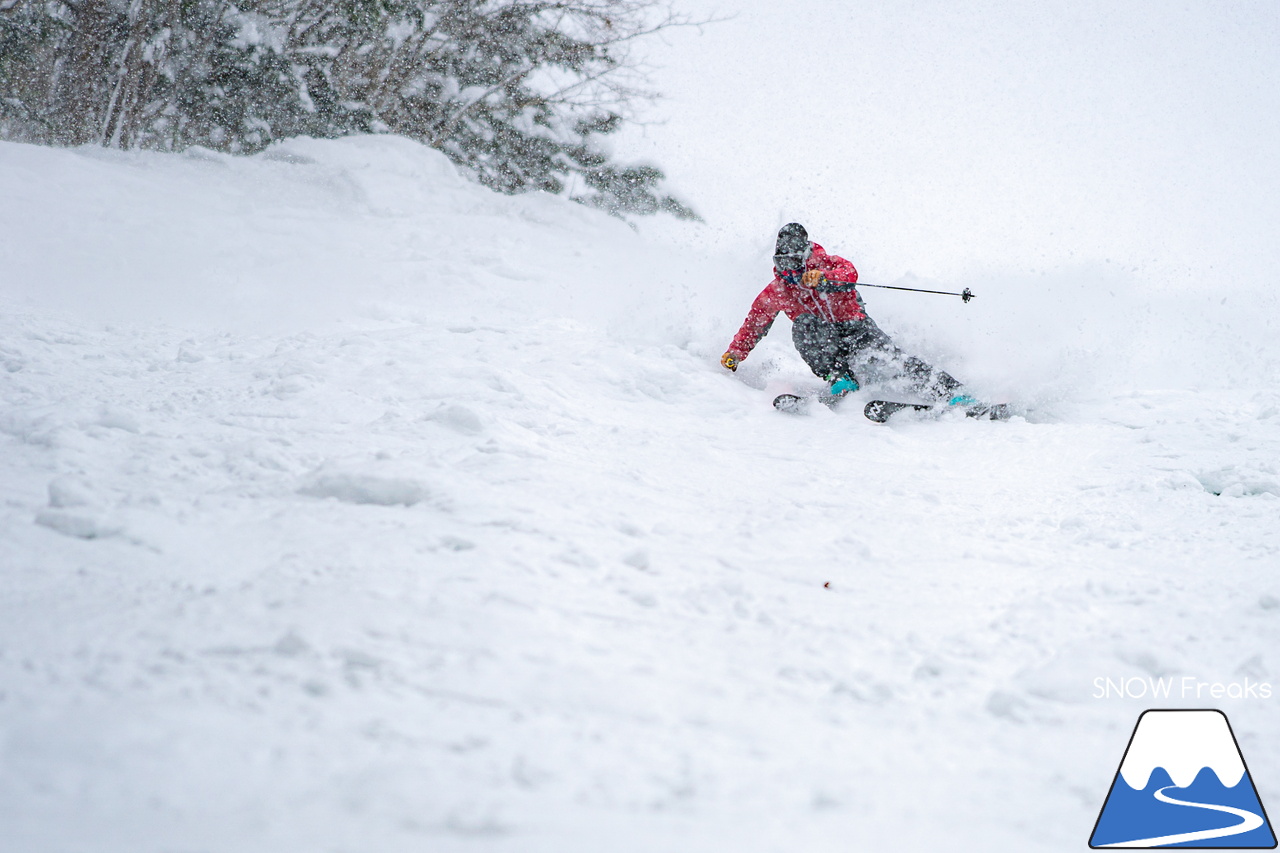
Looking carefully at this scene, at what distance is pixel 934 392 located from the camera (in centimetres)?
523

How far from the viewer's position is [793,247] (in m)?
5.54

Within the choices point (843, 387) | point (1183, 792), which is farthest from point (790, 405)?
point (1183, 792)

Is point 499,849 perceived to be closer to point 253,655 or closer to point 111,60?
point 253,655

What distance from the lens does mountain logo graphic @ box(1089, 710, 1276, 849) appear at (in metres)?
1.44

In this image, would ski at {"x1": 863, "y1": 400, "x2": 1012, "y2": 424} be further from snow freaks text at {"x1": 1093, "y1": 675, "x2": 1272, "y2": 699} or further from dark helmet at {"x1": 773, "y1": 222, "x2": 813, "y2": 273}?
snow freaks text at {"x1": 1093, "y1": 675, "x2": 1272, "y2": 699}

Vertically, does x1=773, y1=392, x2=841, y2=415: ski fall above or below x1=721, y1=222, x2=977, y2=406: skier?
below

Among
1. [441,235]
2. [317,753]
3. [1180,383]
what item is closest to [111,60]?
[441,235]

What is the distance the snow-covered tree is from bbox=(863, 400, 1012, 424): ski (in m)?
10.2

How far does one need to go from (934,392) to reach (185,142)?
12.7 meters

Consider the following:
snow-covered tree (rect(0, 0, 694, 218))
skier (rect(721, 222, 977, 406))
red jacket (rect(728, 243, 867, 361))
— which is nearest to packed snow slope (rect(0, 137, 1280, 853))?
skier (rect(721, 222, 977, 406))

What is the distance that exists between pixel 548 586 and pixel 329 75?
12347 mm

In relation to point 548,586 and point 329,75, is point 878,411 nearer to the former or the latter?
point 548,586

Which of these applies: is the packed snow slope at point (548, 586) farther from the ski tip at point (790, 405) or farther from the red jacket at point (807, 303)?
the red jacket at point (807, 303)

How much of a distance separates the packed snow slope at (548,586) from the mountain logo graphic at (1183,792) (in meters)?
0.06
